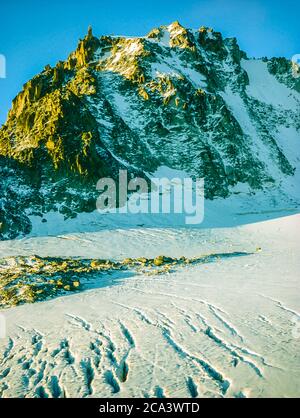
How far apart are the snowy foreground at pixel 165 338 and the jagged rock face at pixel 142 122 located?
1897 centimetres

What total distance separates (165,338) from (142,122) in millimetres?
43607

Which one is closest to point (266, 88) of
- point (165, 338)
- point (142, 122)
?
point (142, 122)

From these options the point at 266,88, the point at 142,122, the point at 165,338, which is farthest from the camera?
the point at 266,88

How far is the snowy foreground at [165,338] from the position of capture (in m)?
7.47

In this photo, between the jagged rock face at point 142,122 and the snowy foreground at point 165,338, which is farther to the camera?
the jagged rock face at point 142,122

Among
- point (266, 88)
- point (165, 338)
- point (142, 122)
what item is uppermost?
point (266, 88)

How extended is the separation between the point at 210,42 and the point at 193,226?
5005 centimetres

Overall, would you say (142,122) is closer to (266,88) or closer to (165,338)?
(266,88)

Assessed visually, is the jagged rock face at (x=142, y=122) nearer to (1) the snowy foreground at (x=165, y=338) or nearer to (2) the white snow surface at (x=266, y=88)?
(2) the white snow surface at (x=266, y=88)

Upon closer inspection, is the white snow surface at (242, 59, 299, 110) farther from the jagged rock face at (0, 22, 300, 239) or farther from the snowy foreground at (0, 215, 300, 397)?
the snowy foreground at (0, 215, 300, 397)

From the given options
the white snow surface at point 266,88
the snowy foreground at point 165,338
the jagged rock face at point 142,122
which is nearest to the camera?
the snowy foreground at point 165,338

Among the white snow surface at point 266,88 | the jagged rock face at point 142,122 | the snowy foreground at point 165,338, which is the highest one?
the white snow surface at point 266,88

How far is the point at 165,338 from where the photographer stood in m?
9.79

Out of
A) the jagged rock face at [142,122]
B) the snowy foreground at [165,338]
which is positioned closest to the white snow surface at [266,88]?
the jagged rock face at [142,122]
